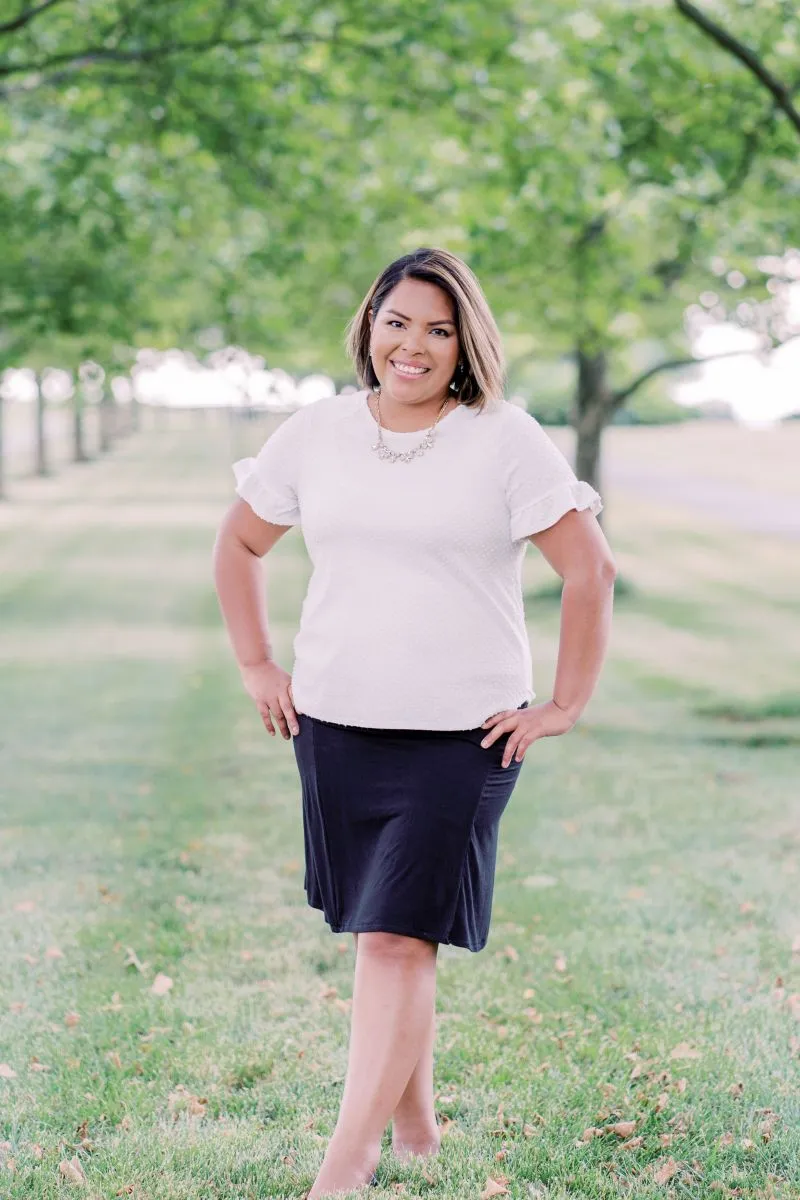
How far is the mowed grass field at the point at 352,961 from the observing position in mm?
3949

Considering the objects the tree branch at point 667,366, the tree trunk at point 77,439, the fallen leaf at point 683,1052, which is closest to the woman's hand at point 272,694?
the fallen leaf at point 683,1052

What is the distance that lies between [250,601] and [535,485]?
885 millimetres

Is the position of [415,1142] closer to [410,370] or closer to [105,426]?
[410,370]

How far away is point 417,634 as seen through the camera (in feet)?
11.3

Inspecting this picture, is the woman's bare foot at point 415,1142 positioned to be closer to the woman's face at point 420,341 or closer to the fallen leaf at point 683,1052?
the fallen leaf at point 683,1052

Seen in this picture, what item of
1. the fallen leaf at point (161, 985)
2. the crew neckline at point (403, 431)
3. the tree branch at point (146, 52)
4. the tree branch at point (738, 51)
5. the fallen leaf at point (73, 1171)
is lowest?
the fallen leaf at point (161, 985)

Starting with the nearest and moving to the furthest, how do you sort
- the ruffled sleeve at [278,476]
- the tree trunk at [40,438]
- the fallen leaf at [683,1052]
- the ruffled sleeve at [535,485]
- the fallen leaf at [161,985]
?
the ruffled sleeve at [535,485] → the ruffled sleeve at [278,476] → the fallen leaf at [683,1052] → the fallen leaf at [161,985] → the tree trunk at [40,438]

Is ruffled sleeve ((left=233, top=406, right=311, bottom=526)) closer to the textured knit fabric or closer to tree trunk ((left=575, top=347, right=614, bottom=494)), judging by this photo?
the textured knit fabric

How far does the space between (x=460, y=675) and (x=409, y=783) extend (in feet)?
0.91

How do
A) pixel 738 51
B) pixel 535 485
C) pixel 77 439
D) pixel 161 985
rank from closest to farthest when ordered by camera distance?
pixel 535 485
pixel 161 985
pixel 738 51
pixel 77 439

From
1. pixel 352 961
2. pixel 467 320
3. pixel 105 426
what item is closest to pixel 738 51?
pixel 352 961

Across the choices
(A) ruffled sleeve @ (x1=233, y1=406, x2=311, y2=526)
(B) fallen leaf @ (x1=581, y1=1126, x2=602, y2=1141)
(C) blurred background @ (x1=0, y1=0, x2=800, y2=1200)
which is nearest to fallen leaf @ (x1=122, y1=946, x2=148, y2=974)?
(C) blurred background @ (x1=0, y1=0, x2=800, y2=1200)

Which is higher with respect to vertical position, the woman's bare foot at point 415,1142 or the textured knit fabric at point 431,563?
the textured knit fabric at point 431,563

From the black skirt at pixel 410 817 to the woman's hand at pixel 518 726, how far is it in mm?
28
